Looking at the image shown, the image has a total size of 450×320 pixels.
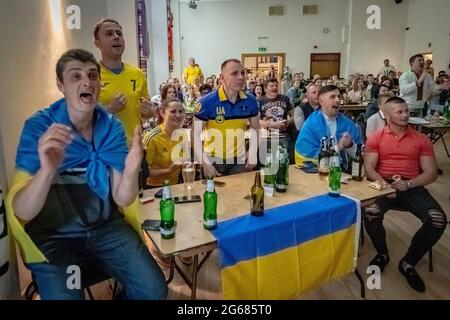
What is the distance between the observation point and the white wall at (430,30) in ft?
31.9

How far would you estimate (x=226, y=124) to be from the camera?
8.40 feet

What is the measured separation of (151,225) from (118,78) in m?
1.17

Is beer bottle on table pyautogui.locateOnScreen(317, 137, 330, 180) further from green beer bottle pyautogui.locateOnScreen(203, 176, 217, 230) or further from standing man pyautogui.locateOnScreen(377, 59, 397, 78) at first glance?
standing man pyautogui.locateOnScreen(377, 59, 397, 78)

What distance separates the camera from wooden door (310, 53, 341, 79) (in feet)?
43.2

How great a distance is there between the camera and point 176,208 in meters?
1.68

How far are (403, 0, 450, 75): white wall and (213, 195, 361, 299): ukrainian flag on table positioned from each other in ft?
33.5

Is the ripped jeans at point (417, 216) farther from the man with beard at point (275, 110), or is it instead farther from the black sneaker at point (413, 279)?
the man with beard at point (275, 110)

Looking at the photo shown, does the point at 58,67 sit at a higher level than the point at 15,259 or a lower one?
higher

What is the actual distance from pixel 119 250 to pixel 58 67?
2.71 ft

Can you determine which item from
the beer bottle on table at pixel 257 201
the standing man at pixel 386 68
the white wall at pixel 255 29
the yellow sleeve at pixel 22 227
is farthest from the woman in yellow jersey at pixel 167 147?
the standing man at pixel 386 68

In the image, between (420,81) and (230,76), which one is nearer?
(230,76)

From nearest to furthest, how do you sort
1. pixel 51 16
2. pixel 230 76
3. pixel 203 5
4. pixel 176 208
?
pixel 176 208
pixel 51 16
pixel 230 76
pixel 203 5
